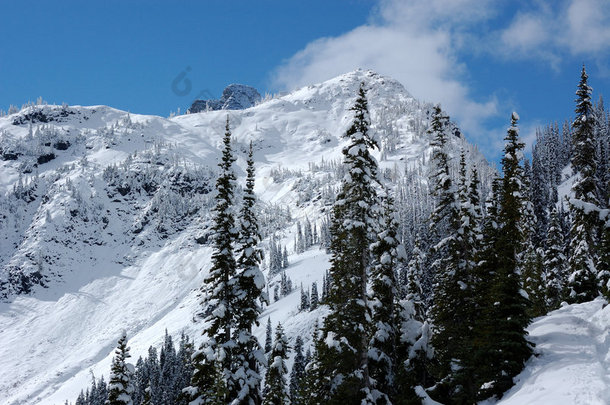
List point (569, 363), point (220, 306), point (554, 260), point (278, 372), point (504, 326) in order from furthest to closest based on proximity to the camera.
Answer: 1. point (554, 260)
2. point (278, 372)
3. point (220, 306)
4. point (504, 326)
5. point (569, 363)

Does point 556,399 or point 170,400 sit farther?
point 170,400

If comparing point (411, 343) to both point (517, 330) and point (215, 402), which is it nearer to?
point (517, 330)

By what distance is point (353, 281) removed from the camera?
21.0 metres

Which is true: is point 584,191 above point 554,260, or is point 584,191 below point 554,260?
above

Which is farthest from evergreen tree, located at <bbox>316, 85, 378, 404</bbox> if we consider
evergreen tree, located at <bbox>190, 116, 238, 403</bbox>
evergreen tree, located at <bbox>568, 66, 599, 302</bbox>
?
evergreen tree, located at <bbox>568, 66, 599, 302</bbox>

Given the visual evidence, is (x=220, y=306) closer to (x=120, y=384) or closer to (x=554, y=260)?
(x=120, y=384)

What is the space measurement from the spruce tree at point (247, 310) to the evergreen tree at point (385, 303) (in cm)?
581

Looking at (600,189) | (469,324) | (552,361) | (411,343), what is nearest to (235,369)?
(411,343)

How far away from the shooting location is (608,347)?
16438 millimetres

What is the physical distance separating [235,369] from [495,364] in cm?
1176

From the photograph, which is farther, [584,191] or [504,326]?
[584,191]

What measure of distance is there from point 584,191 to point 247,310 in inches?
976

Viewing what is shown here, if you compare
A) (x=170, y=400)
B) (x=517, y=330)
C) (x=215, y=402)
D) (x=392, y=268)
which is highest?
(x=392, y=268)

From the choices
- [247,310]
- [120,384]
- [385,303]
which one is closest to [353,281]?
[385,303]
